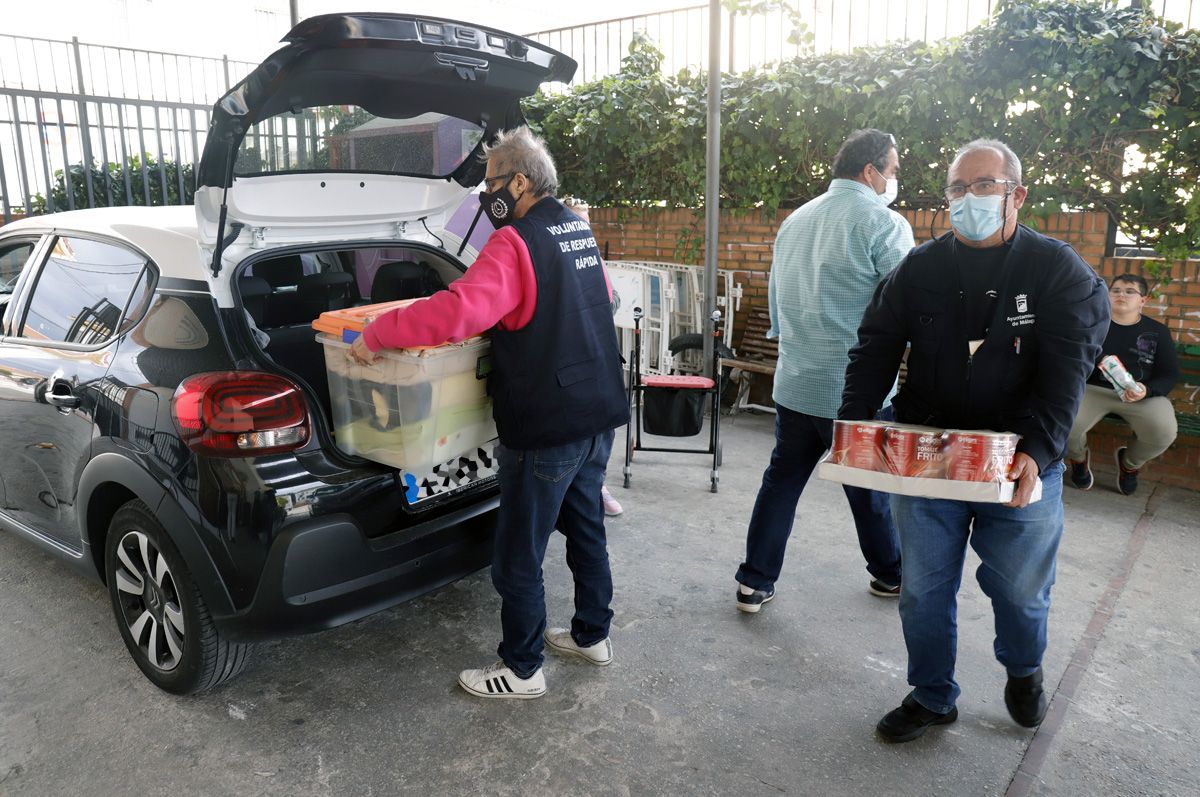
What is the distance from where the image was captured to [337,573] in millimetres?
2592

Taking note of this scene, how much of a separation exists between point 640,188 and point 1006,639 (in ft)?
19.1

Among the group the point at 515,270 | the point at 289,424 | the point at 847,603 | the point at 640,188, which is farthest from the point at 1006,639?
the point at 640,188

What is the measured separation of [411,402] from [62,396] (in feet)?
4.40

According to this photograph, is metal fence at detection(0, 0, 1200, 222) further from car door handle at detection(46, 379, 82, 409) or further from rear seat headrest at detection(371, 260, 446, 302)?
car door handle at detection(46, 379, 82, 409)

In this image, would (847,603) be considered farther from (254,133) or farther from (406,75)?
(254,133)

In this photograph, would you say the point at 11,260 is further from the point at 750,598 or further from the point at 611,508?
the point at 750,598

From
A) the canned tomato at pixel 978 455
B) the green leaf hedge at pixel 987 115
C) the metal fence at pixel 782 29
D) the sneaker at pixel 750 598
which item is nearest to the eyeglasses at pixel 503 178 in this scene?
the canned tomato at pixel 978 455

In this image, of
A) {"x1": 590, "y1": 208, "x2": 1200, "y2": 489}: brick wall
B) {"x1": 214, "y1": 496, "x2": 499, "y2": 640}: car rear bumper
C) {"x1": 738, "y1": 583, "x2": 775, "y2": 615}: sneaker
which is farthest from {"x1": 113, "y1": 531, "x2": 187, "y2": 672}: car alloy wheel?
{"x1": 590, "y1": 208, "x2": 1200, "y2": 489}: brick wall

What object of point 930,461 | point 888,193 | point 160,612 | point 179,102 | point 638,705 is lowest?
point 638,705

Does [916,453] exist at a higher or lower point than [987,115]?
lower

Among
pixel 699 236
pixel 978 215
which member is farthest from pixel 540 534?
pixel 699 236

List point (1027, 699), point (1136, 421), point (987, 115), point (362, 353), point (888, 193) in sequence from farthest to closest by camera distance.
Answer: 1. point (987, 115)
2. point (1136, 421)
3. point (888, 193)
4. point (1027, 699)
5. point (362, 353)

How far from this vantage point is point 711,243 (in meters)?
6.27

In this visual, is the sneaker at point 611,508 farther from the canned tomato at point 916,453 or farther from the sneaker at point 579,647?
the canned tomato at point 916,453
